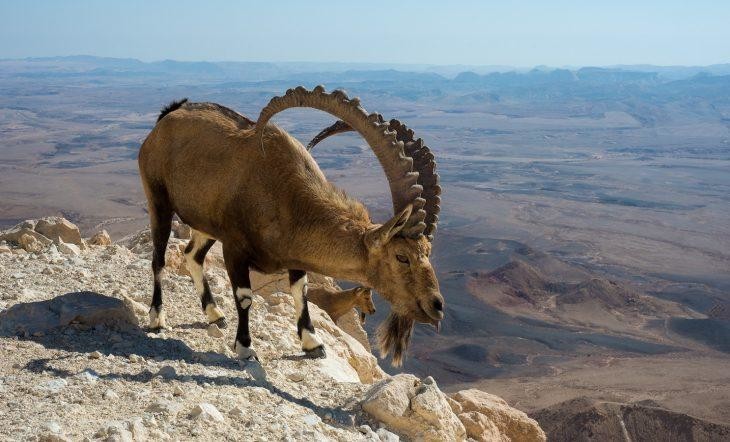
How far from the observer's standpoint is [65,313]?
6.47 meters

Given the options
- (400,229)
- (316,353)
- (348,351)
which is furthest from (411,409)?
(348,351)

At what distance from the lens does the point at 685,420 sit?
2495cm

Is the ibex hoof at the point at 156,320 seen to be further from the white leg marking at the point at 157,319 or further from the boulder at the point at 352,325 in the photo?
the boulder at the point at 352,325

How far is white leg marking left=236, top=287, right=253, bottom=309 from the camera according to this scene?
260 inches

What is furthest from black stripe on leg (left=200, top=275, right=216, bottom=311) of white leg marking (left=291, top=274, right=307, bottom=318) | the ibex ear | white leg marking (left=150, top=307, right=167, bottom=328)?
the ibex ear

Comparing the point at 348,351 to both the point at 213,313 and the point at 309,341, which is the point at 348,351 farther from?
the point at 213,313

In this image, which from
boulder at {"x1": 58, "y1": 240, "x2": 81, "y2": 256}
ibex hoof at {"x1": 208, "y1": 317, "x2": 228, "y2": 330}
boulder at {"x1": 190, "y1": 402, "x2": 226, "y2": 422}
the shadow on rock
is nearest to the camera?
boulder at {"x1": 190, "y1": 402, "x2": 226, "y2": 422}

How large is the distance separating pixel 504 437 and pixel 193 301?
431cm

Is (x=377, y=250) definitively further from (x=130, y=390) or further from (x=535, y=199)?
(x=535, y=199)

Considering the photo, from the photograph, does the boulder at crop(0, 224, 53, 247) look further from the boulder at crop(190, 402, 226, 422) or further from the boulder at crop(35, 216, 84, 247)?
the boulder at crop(190, 402, 226, 422)

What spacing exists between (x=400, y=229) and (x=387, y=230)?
0.37 ft

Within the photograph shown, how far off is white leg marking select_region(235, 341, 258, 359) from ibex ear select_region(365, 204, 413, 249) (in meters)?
1.64

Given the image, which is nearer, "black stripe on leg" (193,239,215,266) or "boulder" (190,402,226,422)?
"boulder" (190,402,226,422)

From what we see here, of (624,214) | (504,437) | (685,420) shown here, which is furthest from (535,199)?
(504,437)
